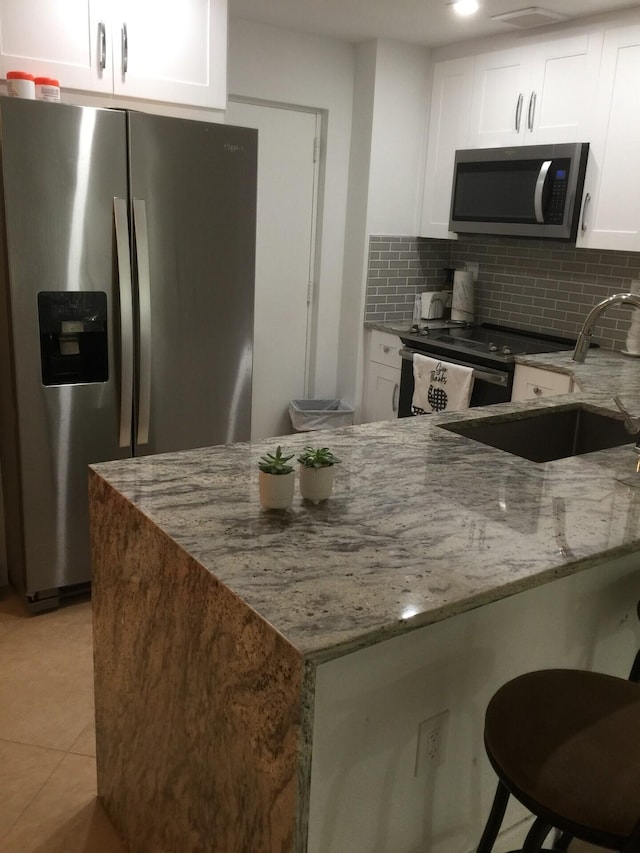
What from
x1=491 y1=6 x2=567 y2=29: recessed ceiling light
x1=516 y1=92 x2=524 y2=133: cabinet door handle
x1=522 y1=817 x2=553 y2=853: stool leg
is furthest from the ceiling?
x1=522 y1=817 x2=553 y2=853: stool leg

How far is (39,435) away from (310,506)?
1584 mm

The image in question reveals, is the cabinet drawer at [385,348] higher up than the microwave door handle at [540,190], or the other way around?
the microwave door handle at [540,190]

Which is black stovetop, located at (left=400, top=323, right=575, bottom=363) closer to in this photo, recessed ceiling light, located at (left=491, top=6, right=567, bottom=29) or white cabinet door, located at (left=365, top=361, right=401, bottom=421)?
white cabinet door, located at (left=365, top=361, right=401, bottom=421)

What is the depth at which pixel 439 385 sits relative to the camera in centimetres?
379

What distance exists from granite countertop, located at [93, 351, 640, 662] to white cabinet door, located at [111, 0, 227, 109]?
1721 mm

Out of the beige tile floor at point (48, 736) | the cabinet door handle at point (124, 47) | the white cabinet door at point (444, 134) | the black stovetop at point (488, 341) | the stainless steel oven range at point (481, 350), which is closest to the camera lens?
the beige tile floor at point (48, 736)

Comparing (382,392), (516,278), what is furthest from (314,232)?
(516,278)

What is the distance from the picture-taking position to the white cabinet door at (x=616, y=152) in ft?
10.6

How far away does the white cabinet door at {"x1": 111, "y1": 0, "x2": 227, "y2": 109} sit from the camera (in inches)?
111

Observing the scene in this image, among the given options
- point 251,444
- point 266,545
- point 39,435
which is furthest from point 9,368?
point 266,545

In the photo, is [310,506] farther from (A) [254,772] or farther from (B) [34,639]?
(B) [34,639]

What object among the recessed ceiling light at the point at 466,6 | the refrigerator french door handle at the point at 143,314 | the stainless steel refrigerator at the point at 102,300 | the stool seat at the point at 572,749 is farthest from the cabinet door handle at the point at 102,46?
the stool seat at the point at 572,749

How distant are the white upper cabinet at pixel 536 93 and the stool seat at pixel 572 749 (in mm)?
2832

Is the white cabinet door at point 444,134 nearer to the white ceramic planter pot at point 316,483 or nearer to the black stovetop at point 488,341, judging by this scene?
the black stovetop at point 488,341
